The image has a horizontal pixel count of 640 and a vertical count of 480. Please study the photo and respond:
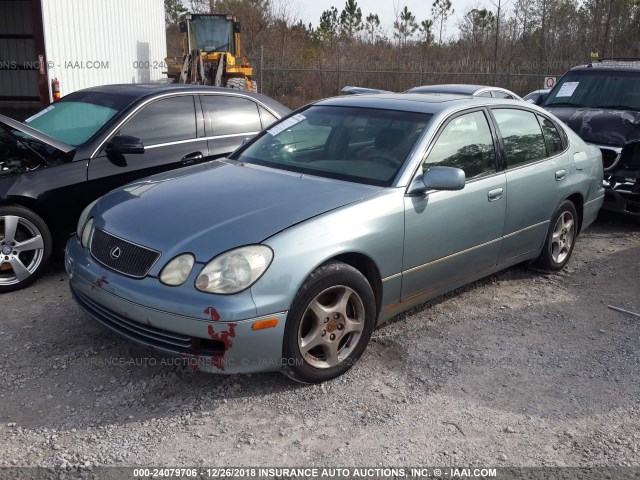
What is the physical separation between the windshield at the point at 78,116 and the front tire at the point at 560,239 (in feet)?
12.7

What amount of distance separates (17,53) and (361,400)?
62.8 feet

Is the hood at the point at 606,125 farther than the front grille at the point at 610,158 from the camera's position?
Yes

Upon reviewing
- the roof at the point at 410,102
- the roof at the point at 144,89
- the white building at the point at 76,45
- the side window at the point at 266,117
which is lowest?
the side window at the point at 266,117

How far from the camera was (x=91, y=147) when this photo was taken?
5.27 metres

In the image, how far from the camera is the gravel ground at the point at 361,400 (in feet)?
9.95

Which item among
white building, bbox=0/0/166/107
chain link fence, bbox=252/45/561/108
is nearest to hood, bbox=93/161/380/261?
white building, bbox=0/0/166/107

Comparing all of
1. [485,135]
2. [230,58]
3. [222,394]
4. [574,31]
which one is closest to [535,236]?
[485,135]

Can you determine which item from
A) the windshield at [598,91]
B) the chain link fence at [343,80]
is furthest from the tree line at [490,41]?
the windshield at [598,91]

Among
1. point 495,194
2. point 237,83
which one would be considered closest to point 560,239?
Answer: point 495,194

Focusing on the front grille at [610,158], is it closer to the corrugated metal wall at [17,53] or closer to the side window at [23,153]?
the side window at [23,153]

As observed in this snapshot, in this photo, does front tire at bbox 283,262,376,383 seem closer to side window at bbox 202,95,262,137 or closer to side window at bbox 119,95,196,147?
side window at bbox 119,95,196,147

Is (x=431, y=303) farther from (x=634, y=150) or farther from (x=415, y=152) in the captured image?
(x=634, y=150)

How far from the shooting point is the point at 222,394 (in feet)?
11.5

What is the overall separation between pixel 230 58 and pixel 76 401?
16.8 meters
